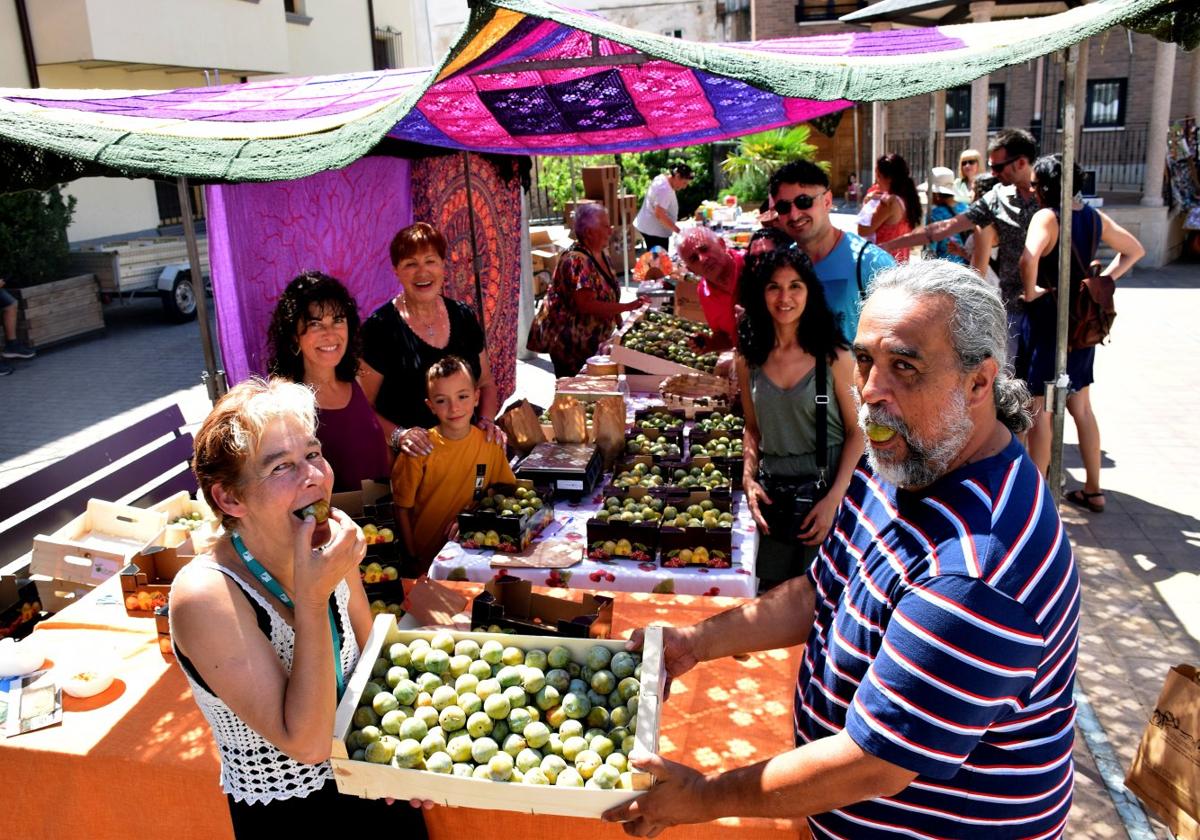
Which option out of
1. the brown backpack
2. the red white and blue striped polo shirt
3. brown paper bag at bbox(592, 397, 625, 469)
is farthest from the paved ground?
brown paper bag at bbox(592, 397, 625, 469)

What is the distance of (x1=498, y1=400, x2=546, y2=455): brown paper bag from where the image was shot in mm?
4258

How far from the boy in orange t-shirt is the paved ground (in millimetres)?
2339

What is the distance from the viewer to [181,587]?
1.65 metres

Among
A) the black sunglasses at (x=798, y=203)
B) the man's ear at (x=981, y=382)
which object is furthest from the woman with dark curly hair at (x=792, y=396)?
the man's ear at (x=981, y=382)

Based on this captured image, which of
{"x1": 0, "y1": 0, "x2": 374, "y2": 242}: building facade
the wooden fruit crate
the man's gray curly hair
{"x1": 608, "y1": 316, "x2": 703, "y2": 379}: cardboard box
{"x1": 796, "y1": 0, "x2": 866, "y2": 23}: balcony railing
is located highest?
{"x1": 796, "y1": 0, "x2": 866, "y2": 23}: balcony railing

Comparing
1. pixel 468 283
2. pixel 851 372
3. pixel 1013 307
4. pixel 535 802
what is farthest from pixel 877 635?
pixel 468 283

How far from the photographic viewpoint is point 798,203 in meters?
3.96

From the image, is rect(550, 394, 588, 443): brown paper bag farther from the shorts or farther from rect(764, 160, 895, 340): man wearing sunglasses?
the shorts

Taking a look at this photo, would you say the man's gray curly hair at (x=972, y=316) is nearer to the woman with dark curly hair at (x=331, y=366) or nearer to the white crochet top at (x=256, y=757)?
the white crochet top at (x=256, y=757)

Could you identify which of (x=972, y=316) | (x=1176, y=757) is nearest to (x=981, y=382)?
(x=972, y=316)

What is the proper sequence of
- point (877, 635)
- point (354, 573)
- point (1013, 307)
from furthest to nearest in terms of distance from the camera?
1. point (1013, 307)
2. point (354, 573)
3. point (877, 635)

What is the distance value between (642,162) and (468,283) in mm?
14815

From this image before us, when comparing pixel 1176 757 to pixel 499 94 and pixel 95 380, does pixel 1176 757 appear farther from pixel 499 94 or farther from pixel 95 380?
pixel 95 380

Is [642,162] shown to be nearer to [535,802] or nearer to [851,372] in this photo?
[851,372]
